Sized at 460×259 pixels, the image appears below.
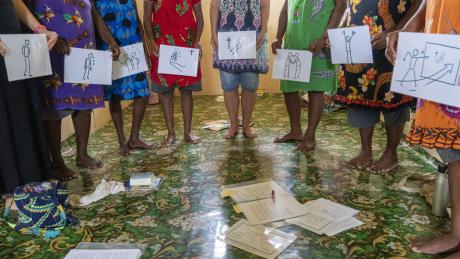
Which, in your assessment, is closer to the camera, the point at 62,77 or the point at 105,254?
the point at 105,254

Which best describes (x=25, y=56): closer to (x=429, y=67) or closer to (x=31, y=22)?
(x=31, y=22)

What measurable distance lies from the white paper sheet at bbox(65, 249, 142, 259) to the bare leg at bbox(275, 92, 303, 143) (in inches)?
61.2

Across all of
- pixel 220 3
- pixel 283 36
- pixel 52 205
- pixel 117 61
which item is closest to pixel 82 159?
pixel 117 61

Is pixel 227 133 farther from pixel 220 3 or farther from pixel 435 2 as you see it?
pixel 435 2

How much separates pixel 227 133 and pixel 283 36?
2.70 feet

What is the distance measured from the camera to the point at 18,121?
169cm

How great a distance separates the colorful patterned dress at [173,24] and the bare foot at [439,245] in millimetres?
1789

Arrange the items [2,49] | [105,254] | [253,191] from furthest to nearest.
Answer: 1. [253,191]
2. [2,49]
3. [105,254]

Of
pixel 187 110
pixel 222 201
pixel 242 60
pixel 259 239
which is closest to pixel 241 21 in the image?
pixel 242 60

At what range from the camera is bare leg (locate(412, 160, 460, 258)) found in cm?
124

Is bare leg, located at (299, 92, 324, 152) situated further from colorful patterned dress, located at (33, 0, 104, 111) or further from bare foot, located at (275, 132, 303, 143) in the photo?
colorful patterned dress, located at (33, 0, 104, 111)

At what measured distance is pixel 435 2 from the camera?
117 cm

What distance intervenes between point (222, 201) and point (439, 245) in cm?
89

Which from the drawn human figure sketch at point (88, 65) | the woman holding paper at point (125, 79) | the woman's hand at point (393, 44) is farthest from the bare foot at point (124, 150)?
the woman's hand at point (393, 44)
